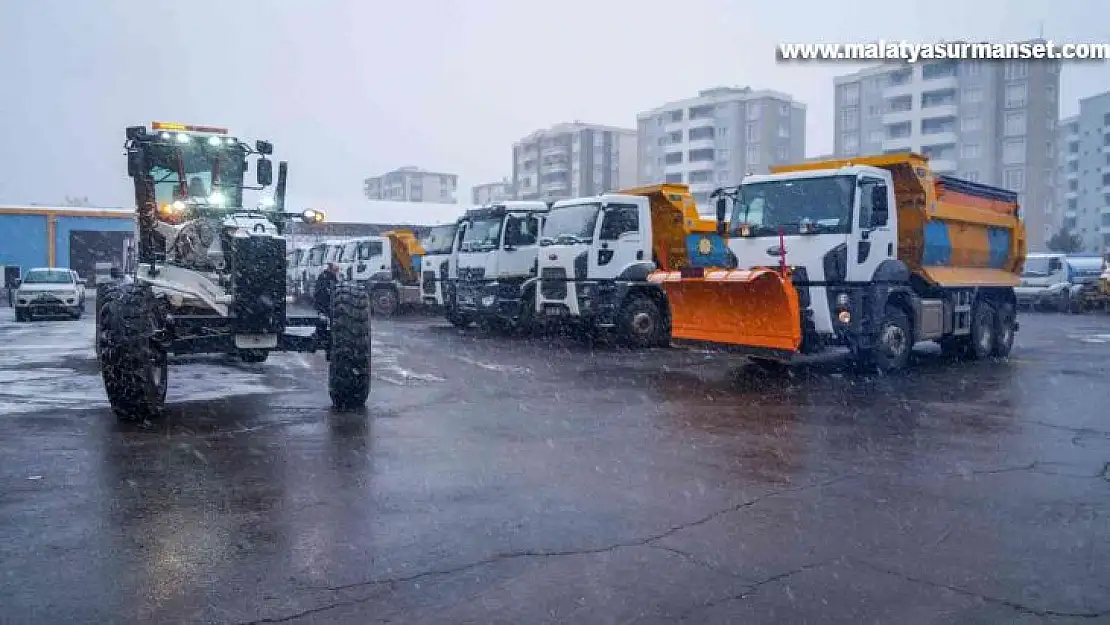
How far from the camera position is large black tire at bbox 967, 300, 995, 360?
48.2 ft

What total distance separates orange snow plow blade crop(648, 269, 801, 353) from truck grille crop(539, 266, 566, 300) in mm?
4309

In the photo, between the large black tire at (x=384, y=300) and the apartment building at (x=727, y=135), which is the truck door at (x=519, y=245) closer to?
the large black tire at (x=384, y=300)

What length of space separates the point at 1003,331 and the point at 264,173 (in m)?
12.1

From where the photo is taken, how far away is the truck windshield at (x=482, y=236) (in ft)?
65.9

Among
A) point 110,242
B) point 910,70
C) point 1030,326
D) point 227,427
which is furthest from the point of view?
point 910,70

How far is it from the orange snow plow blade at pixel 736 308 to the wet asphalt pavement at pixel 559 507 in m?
0.89

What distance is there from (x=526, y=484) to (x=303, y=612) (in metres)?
2.47

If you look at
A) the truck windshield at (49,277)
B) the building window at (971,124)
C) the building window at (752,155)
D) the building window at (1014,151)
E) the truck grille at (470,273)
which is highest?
the building window at (971,124)

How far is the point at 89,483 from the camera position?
20.3 ft

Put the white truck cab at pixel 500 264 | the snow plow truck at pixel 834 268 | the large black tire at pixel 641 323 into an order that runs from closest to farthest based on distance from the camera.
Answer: the snow plow truck at pixel 834 268 < the large black tire at pixel 641 323 < the white truck cab at pixel 500 264

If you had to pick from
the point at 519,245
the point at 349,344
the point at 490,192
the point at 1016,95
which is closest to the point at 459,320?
the point at 519,245

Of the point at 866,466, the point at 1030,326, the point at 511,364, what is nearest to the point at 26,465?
the point at 866,466

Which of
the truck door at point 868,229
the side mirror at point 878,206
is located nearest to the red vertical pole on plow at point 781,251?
the truck door at point 868,229

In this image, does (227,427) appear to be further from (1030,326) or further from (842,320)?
(1030,326)
